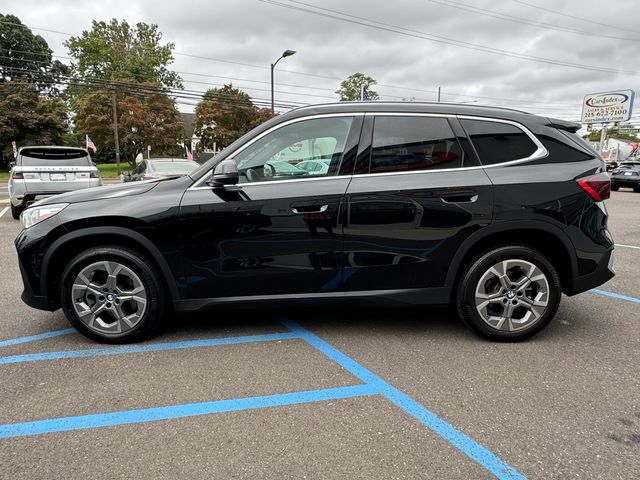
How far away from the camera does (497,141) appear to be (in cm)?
344

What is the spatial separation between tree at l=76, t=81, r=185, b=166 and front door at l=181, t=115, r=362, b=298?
131 feet

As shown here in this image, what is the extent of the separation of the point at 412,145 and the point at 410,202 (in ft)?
1.54

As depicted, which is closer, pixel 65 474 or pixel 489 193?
pixel 65 474

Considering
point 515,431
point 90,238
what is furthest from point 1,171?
point 515,431

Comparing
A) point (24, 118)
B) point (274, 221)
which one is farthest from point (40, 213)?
point (24, 118)

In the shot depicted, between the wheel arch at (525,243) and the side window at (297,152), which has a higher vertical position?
the side window at (297,152)

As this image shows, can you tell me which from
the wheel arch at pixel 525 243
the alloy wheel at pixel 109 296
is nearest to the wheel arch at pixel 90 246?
the alloy wheel at pixel 109 296

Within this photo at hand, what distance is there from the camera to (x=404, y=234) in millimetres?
3316

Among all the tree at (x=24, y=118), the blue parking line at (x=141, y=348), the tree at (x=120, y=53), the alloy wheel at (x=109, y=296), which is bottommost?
the blue parking line at (x=141, y=348)

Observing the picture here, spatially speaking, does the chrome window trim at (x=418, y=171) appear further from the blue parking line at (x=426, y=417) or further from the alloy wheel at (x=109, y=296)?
the blue parking line at (x=426, y=417)

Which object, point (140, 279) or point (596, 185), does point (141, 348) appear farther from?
point (596, 185)

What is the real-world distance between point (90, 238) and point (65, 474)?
5.76 feet

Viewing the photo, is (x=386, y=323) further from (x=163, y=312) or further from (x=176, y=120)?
(x=176, y=120)

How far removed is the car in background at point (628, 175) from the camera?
21.1 metres
